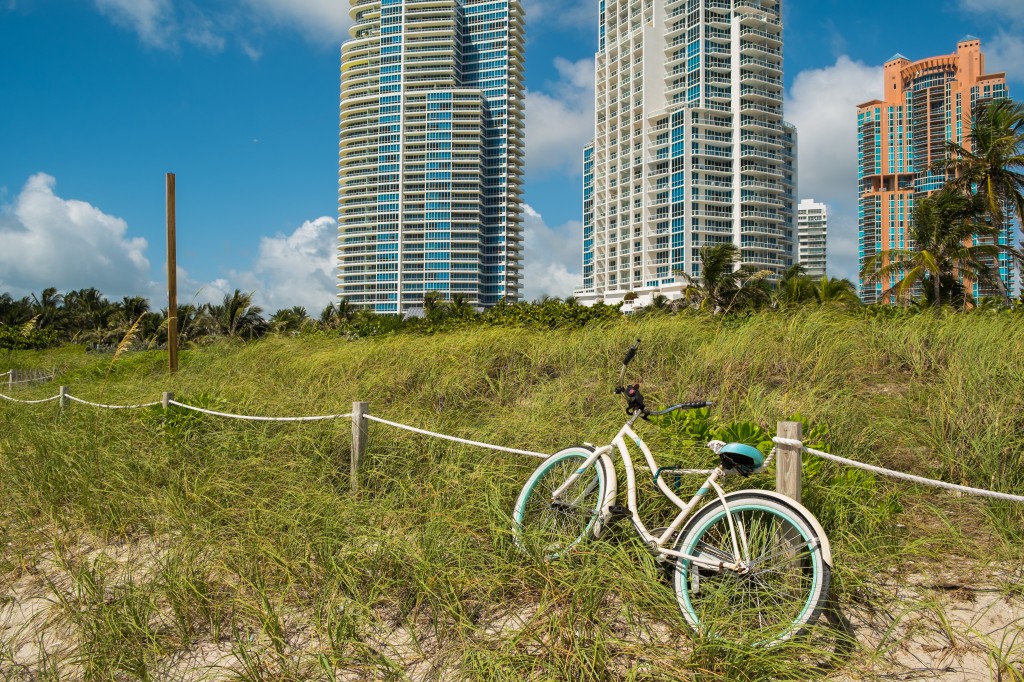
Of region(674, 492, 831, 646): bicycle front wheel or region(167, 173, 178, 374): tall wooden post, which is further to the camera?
region(167, 173, 178, 374): tall wooden post

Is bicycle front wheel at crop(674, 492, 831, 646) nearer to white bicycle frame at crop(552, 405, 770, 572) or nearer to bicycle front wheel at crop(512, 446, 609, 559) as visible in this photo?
white bicycle frame at crop(552, 405, 770, 572)

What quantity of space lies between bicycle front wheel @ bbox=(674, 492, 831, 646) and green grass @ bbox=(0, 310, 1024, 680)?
0.41 feet

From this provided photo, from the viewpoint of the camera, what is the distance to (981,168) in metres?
25.2

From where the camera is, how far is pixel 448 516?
371 cm

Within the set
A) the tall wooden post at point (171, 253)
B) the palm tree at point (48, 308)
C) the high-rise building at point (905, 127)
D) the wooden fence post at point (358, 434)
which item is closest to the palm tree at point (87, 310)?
the palm tree at point (48, 308)

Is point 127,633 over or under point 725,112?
under

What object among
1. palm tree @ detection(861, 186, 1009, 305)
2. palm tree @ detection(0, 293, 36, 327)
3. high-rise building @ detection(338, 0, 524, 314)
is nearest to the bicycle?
palm tree @ detection(861, 186, 1009, 305)

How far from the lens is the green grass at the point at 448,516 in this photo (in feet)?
9.07

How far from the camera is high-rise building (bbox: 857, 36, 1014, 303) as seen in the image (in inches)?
4596

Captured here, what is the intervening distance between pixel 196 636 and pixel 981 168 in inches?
1226

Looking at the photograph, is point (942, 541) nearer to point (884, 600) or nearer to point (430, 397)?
point (884, 600)

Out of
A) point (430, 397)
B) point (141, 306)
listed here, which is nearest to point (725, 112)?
point (141, 306)

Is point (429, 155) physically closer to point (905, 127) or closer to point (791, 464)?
point (905, 127)

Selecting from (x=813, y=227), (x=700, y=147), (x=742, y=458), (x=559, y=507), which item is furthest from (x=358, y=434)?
(x=813, y=227)
